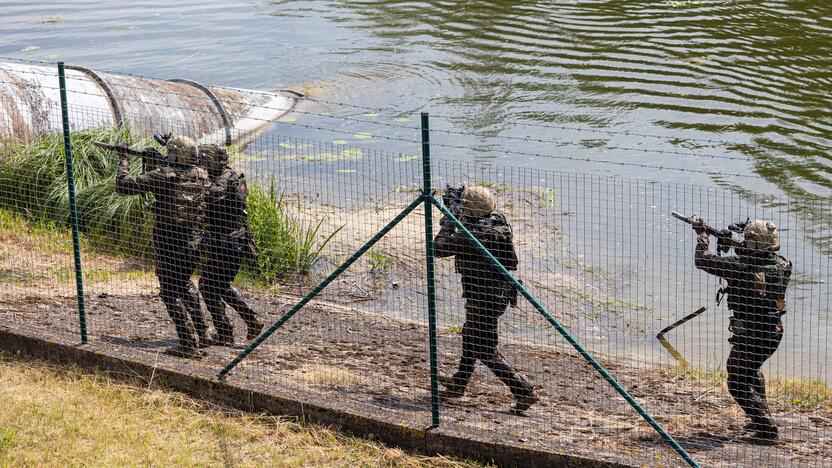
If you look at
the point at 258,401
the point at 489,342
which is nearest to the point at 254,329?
the point at 258,401

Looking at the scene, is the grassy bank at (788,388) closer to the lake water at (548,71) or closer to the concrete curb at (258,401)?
the lake water at (548,71)

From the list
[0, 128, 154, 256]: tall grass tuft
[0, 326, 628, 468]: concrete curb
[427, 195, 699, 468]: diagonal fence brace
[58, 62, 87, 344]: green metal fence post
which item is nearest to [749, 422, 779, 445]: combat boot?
[427, 195, 699, 468]: diagonal fence brace

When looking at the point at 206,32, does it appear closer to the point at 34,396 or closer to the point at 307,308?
the point at 307,308

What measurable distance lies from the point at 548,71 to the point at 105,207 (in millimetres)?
10093

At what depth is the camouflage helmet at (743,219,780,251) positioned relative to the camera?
7238 mm

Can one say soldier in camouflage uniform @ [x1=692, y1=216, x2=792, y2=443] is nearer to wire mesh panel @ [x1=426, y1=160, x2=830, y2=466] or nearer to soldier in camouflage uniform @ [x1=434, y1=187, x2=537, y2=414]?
wire mesh panel @ [x1=426, y1=160, x2=830, y2=466]

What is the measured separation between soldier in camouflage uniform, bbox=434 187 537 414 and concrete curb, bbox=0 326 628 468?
763 millimetres

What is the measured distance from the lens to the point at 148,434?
7.51m

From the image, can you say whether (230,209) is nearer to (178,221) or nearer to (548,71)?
(178,221)

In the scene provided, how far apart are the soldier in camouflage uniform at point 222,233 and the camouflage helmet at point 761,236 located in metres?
3.96

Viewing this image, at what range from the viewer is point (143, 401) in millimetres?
8055

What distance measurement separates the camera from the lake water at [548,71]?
51.5 feet

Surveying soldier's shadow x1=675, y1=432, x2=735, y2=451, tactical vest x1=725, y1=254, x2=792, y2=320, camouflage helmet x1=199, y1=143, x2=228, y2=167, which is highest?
camouflage helmet x1=199, y1=143, x2=228, y2=167

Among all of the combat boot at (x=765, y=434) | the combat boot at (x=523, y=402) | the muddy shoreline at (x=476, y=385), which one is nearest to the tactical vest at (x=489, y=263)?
the combat boot at (x=523, y=402)
